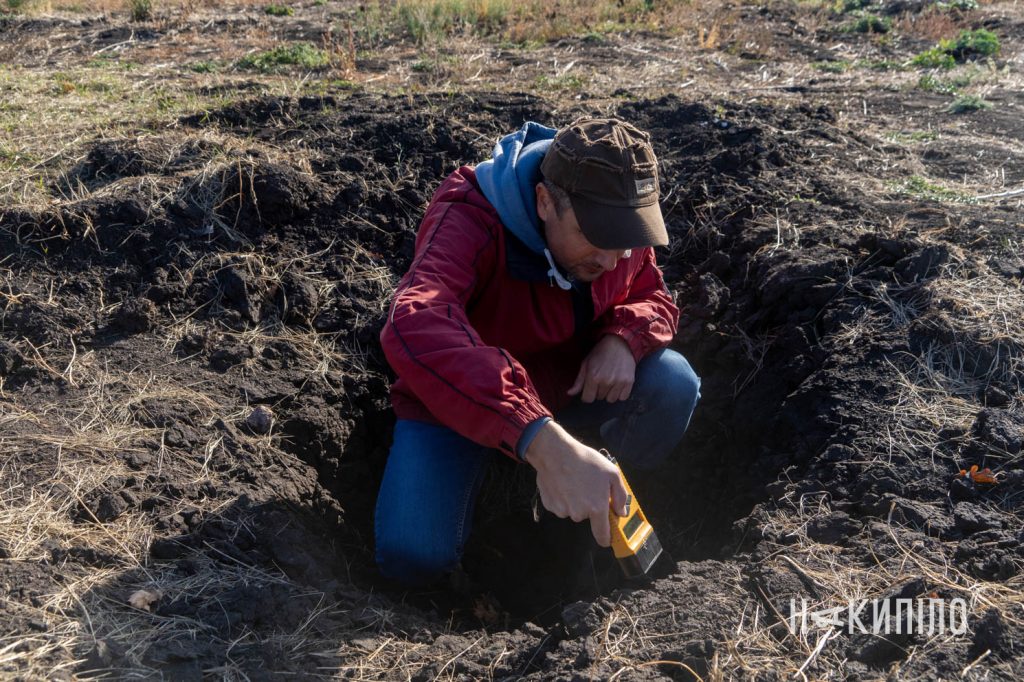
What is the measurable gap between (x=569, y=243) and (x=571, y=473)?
31.6 inches

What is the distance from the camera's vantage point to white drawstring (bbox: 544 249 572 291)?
258cm

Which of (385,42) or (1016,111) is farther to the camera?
(385,42)

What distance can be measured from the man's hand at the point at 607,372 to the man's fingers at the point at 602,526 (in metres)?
0.71

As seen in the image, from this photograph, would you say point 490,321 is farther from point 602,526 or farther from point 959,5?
point 959,5

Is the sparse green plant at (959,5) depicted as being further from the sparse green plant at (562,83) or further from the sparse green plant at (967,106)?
the sparse green plant at (562,83)

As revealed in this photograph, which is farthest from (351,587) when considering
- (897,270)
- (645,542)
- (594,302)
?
(897,270)

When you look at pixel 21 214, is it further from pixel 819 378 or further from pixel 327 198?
pixel 819 378

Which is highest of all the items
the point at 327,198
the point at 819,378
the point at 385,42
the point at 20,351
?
the point at 385,42

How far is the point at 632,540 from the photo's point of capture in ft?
7.46

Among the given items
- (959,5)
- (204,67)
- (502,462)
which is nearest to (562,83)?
(204,67)

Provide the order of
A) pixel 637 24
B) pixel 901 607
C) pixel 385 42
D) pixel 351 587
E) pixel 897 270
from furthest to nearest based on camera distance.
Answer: pixel 637 24
pixel 385 42
pixel 897 270
pixel 351 587
pixel 901 607

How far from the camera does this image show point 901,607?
2.17 meters

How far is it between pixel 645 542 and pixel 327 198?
2.44 meters

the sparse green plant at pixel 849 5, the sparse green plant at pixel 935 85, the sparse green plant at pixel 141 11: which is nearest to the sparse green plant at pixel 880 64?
the sparse green plant at pixel 935 85
